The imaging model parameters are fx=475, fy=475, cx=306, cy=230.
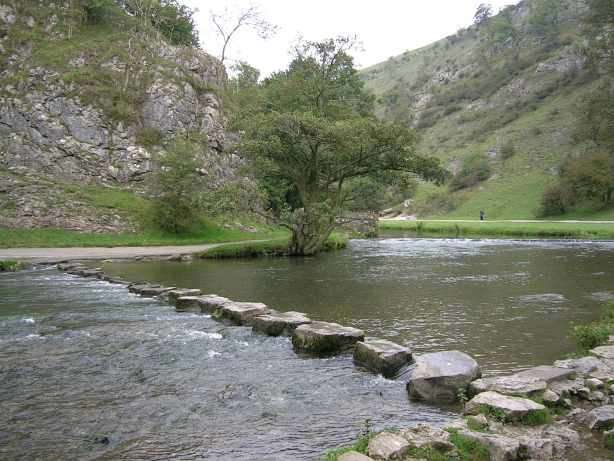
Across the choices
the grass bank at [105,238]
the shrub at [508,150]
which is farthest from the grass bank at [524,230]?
the shrub at [508,150]

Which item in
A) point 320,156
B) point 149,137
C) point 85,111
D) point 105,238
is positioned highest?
point 85,111

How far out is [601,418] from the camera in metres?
6.44

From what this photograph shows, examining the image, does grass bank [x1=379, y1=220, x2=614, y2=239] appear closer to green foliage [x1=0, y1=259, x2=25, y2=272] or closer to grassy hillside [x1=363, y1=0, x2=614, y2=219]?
grassy hillside [x1=363, y1=0, x2=614, y2=219]

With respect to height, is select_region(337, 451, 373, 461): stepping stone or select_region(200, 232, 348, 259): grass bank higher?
select_region(200, 232, 348, 259): grass bank

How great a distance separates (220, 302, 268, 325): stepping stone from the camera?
13609mm

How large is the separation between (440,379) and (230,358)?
4562 millimetres

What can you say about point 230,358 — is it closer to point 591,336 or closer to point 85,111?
point 591,336

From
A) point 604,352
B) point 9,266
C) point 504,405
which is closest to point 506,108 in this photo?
point 9,266

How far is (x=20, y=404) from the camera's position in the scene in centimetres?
768

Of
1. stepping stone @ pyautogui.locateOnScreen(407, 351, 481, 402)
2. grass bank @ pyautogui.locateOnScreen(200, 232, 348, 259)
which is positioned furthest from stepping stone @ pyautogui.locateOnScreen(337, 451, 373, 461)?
grass bank @ pyautogui.locateOnScreen(200, 232, 348, 259)

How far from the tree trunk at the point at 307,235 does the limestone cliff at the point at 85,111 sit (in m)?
16.6

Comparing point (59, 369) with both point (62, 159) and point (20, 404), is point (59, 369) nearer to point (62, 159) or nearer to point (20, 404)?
point (20, 404)

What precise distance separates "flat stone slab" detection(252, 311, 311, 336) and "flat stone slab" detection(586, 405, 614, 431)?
6974 millimetres

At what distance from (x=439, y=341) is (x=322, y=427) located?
537cm
